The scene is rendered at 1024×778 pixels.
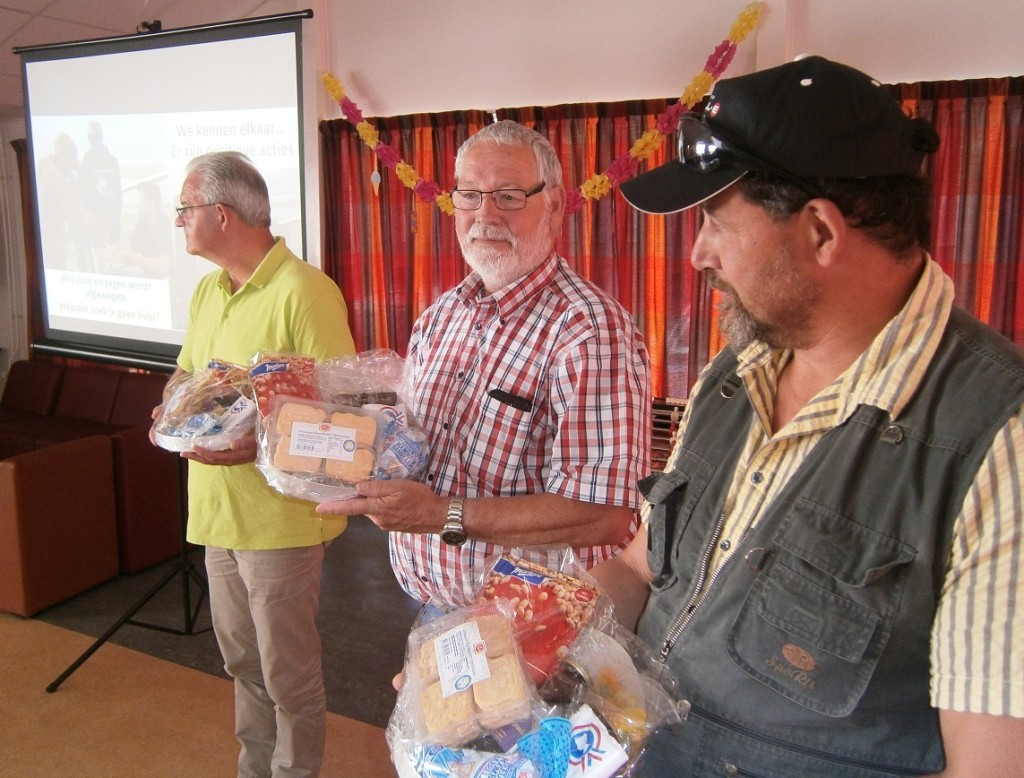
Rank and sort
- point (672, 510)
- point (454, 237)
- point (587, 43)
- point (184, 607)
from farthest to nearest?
1. point (454, 237)
2. point (587, 43)
3. point (184, 607)
4. point (672, 510)

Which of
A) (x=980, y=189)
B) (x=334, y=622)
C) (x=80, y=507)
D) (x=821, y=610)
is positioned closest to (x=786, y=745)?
(x=821, y=610)

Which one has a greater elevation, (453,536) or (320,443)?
(320,443)

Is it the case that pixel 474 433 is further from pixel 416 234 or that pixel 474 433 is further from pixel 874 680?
pixel 416 234

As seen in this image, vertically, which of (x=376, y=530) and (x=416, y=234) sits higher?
(x=416, y=234)

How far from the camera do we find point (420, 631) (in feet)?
3.22

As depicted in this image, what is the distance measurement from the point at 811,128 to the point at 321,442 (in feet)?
3.10

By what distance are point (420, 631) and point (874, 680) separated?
0.56 m

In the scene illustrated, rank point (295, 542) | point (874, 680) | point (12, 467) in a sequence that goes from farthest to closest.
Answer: point (12, 467), point (295, 542), point (874, 680)

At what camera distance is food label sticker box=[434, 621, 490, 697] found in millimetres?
831

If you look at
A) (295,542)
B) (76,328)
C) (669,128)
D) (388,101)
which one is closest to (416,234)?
(388,101)

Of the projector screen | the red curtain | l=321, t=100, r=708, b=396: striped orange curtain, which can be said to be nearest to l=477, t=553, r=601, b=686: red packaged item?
the projector screen

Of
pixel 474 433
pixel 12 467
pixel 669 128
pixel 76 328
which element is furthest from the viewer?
pixel 76 328

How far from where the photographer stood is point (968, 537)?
72cm

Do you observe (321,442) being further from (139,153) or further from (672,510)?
(139,153)
